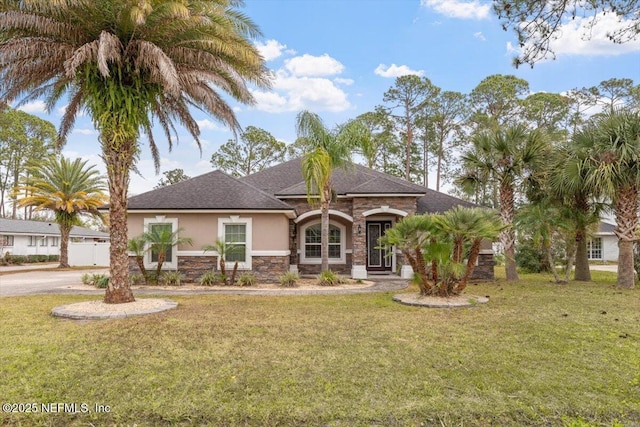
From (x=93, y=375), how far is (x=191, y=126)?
900cm

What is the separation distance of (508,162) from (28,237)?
36.4 meters

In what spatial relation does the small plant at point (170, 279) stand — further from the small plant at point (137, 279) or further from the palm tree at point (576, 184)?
the palm tree at point (576, 184)

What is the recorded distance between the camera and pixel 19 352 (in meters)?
5.39

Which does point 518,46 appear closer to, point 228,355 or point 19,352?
point 228,355

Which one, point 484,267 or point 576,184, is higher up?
point 576,184

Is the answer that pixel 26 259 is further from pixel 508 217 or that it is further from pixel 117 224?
pixel 508 217

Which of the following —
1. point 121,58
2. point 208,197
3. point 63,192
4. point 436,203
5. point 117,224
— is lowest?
point 117,224

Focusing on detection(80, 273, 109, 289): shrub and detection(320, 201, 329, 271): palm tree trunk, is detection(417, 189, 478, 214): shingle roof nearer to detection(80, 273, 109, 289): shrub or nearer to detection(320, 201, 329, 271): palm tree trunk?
detection(320, 201, 329, 271): palm tree trunk

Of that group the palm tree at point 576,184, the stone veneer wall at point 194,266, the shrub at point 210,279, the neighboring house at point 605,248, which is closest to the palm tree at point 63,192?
the stone veneer wall at point 194,266

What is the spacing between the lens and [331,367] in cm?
480

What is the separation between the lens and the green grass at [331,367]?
3.65 metres

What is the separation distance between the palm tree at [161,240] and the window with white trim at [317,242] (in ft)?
16.6

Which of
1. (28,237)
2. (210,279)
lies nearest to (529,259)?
(210,279)

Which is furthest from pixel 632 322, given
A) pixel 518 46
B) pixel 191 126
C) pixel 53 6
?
pixel 53 6
